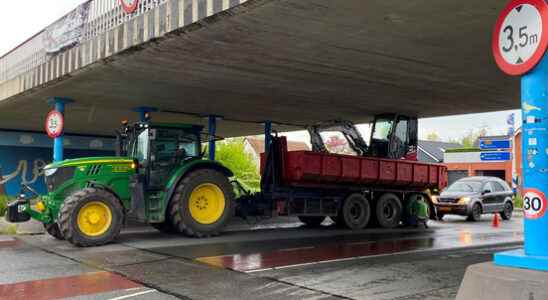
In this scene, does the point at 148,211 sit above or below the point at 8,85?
below

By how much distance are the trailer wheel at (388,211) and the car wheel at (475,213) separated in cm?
482

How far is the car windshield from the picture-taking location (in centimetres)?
2077

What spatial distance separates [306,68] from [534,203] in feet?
23.4

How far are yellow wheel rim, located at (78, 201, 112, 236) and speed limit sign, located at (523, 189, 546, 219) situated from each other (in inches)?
330

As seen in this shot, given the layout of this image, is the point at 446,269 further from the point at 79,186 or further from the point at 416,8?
the point at 79,186

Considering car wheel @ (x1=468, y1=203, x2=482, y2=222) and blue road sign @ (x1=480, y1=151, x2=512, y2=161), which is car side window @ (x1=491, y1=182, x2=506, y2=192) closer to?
car wheel @ (x1=468, y1=203, x2=482, y2=222)

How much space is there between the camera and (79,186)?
36.9 feet

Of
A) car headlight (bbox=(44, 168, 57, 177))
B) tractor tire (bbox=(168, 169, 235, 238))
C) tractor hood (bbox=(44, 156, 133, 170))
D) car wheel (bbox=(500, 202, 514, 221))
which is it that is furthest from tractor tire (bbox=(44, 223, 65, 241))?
car wheel (bbox=(500, 202, 514, 221))

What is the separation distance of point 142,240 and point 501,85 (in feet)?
31.9

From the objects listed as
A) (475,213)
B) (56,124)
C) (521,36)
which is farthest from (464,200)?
(521,36)

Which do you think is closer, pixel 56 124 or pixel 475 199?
pixel 56 124

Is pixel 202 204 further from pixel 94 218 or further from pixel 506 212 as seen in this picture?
pixel 506 212

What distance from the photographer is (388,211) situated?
1681 cm

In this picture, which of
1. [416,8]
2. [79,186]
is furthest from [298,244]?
[416,8]
